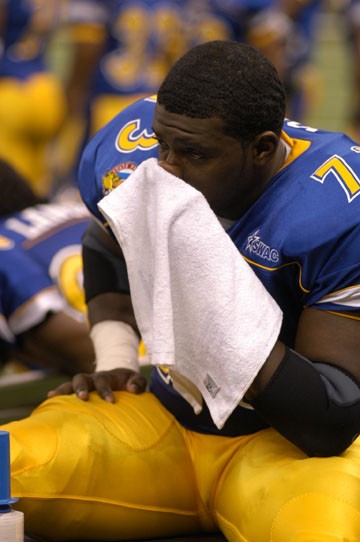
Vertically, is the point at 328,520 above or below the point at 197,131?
below

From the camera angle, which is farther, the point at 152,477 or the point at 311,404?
the point at 152,477

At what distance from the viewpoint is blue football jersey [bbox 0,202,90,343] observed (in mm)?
2850

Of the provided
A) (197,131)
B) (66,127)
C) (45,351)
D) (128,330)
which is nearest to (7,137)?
(66,127)

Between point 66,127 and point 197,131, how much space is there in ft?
14.9

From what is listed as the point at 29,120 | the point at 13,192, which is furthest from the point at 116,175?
the point at 29,120

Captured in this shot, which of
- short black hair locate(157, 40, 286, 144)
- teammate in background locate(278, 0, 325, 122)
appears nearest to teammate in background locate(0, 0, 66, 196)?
teammate in background locate(278, 0, 325, 122)

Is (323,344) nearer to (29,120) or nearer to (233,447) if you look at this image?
(233,447)

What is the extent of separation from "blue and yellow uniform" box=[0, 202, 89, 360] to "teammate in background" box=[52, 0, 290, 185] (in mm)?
2951

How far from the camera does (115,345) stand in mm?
2260

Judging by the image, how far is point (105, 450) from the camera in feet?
6.61

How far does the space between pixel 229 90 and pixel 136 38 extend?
429 cm

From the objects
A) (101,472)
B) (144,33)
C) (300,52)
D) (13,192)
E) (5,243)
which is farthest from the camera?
(300,52)

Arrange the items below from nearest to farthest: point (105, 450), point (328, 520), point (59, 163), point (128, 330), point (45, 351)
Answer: point (328, 520)
point (105, 450)
point (128, 330)
point (45, 351)
point (59, 163)

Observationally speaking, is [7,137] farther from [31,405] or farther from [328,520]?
[328,520]
